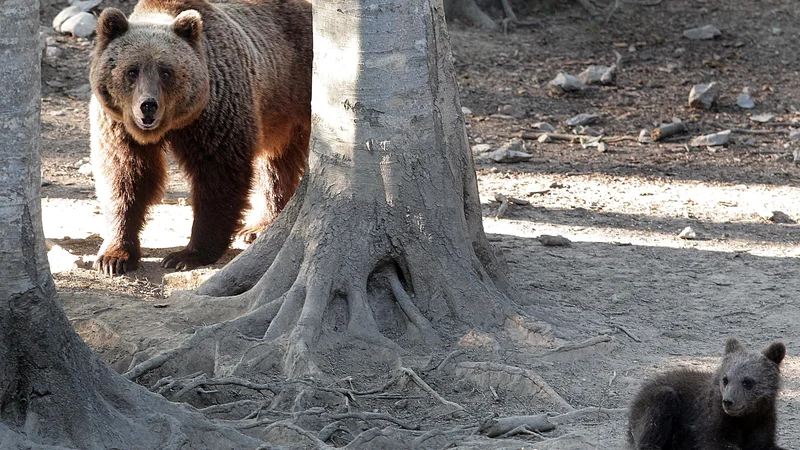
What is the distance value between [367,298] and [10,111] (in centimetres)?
251

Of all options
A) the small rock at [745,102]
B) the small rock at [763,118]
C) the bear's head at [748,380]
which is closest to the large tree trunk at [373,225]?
the bear's head at [748,380]

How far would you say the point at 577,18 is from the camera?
50.8 ft

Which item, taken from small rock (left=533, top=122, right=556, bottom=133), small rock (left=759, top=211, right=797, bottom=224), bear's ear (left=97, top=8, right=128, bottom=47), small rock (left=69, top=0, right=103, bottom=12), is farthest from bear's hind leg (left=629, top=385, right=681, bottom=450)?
small rock (left=69, top=0, right=103, bottom=12)

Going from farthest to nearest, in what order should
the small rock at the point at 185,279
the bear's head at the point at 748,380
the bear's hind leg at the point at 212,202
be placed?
the bear's hind leg at the point at 212,202 < the small rock at the point at 185,279 < the bear's head at the point at 748,380

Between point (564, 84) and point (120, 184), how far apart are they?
667cm

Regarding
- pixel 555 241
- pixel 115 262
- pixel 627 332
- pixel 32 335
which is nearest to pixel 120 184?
pixel 115 262

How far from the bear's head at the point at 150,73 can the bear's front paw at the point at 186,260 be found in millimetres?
899

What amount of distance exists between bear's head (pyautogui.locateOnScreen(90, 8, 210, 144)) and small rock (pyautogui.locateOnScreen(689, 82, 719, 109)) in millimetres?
6587

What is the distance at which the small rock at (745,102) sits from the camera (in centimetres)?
1223

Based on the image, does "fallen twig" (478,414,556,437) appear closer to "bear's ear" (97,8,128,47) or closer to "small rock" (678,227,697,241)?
"small rock" (678,227,697,241)

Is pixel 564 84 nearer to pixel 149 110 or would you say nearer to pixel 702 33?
pixel 702 33

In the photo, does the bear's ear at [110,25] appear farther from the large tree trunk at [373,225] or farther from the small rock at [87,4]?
the small rock at [87,4]

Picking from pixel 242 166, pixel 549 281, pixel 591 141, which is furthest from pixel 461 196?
pixel 591 141

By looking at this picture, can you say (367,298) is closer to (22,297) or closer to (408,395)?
(408,395)
